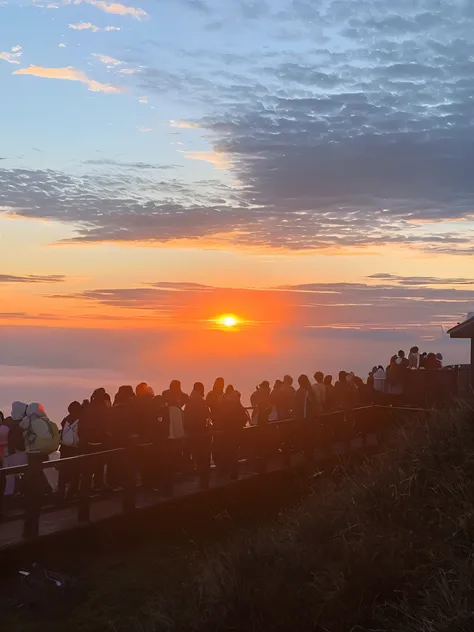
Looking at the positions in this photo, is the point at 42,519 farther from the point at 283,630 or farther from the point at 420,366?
the point at 420,366

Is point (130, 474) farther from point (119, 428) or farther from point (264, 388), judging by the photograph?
point (264, 388)

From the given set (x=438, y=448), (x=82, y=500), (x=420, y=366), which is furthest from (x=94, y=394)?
(x=420, y=366)

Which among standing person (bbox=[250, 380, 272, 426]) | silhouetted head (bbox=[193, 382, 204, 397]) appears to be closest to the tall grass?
silhouetted head (bbox=[193, 382, 204, 397])

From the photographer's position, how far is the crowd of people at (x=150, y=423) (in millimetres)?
12180

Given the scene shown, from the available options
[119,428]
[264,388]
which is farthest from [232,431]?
[119,428]

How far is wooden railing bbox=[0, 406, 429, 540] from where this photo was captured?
11.4 metres

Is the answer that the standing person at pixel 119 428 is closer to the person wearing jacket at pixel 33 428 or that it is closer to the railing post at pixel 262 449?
the person wearing jacket at pixel 33 428

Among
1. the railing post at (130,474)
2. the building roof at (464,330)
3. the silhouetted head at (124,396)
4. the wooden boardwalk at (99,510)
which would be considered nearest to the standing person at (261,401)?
the wooden boardwalk at (99,510)

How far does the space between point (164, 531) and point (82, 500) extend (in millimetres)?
1934

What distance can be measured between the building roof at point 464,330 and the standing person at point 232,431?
8.40m

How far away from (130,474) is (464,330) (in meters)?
12.0

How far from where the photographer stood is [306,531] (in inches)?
428

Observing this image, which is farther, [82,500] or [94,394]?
[94,394]

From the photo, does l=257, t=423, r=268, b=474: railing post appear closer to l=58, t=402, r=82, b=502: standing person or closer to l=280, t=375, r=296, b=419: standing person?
l=280, t=375, r=296, b=419: standing person
